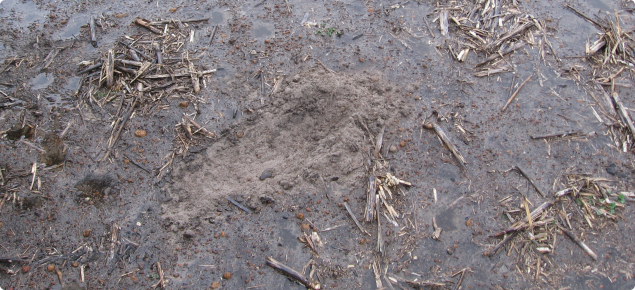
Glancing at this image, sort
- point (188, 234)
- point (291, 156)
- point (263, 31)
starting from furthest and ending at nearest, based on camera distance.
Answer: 1. point (263, 31)
2. point (291, 156)
3. point (188, 234)

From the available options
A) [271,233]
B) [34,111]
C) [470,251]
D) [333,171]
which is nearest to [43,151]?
[34,111]

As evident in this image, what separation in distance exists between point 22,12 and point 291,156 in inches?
171

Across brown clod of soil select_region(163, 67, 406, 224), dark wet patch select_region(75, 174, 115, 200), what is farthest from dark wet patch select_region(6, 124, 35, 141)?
brown clod of soil select_region(163, 67, 406, 224)

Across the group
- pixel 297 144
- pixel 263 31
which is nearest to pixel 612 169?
pixel 297 144

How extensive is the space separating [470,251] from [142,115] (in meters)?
3.58

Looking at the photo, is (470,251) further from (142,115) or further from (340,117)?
(142,115)

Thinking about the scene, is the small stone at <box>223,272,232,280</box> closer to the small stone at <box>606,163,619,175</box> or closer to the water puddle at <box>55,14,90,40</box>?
the water puddle at <box>55,14,90,40</box>

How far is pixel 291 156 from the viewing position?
3971mm

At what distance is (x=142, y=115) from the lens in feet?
13.9

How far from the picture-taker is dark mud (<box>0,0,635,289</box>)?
3439mm

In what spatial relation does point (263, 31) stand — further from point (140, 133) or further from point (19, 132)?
point (19, 132)

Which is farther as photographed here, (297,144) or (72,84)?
(72,84)

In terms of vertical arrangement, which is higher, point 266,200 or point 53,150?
point 53,150

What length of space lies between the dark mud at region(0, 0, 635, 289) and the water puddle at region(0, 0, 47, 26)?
0.03 metres
